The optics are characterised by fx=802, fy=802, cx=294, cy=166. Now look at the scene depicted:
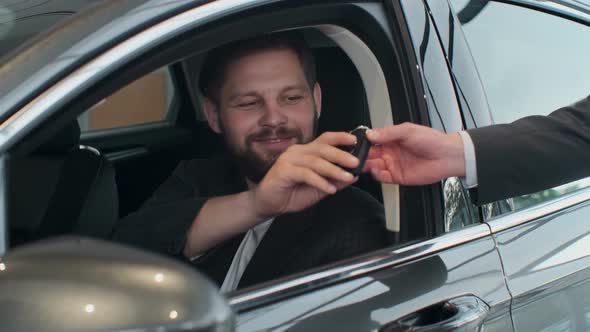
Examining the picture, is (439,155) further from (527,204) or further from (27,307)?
(27,307)

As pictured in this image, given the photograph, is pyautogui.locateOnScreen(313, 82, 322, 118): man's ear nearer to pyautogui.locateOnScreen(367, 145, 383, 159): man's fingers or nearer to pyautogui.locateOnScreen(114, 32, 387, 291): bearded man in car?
pyautogui.locateOnScreen(114, 32, 387, 291): bearded man in car

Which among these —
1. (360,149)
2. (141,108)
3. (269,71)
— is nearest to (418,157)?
(360,149)

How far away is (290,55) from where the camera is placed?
194cm

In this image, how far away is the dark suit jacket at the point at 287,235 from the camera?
5.59 feet

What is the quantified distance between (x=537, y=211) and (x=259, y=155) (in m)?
0.67

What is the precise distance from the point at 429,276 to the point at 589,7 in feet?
3.93

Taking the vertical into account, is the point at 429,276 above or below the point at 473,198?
below

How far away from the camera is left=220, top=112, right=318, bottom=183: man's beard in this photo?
191cm

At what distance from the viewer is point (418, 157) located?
1.71 m

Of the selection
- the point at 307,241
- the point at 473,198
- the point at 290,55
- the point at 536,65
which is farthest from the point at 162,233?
the point at 536,65

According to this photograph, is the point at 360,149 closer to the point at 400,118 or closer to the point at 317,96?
the point at 400,118

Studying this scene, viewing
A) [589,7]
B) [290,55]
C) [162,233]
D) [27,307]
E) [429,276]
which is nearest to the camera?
[27,307]

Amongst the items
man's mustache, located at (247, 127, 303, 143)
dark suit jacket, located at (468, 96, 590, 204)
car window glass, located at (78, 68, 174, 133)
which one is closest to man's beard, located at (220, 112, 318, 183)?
man's mustache, located at (247, 127, 303, 143)

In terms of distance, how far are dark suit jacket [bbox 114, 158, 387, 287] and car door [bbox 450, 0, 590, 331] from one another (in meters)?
0.28
